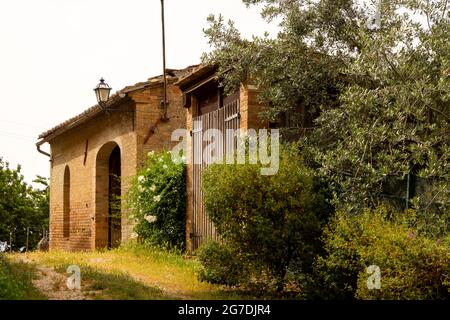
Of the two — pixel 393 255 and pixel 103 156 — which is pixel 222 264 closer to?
pixel 393 255

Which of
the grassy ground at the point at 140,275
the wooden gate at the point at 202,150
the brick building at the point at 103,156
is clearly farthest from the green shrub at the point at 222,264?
the brick building at the point at 103,156

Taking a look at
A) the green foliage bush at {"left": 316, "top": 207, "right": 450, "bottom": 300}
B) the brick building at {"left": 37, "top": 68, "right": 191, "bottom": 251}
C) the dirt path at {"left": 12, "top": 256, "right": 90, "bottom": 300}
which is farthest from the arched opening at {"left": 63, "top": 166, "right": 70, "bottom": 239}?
the green foliage bush at {"left": 316, "top": 207, "right": 450, "bottom": 300}

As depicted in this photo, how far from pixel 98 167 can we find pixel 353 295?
1053cm

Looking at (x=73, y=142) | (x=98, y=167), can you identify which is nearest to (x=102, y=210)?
(x=98, y=167)

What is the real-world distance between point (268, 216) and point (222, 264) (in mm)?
928

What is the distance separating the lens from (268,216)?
8.45m

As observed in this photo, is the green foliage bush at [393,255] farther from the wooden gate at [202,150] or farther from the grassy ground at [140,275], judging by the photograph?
the wooden gate at [202,150]

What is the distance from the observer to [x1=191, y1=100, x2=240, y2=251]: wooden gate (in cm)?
1100

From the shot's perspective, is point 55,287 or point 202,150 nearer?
point 55,287

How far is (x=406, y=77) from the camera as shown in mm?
7992

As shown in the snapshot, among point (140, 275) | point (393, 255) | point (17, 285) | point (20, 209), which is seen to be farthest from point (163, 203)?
point (20, 209)

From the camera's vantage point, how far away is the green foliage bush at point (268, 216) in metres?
8.32

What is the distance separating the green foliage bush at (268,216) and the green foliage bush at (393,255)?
62cm
